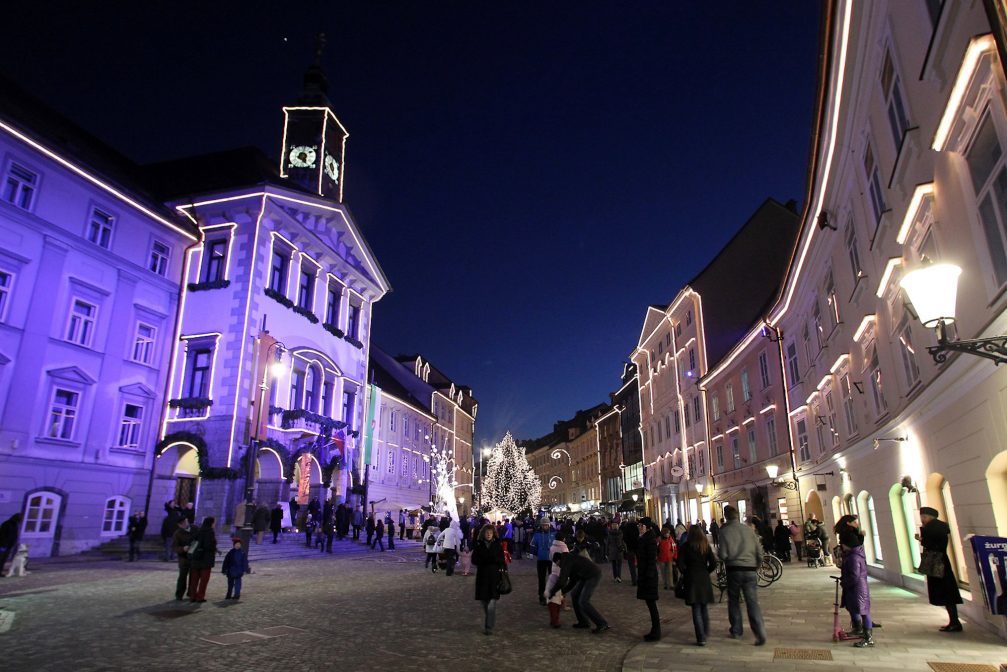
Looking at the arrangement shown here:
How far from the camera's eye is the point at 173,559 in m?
21.8

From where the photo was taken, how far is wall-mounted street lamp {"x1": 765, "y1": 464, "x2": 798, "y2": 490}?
26016 millimetres

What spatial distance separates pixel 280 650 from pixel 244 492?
68.2 feet

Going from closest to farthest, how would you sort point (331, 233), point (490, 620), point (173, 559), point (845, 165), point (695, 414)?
point (490, 620)
point (845, 165)
point (173, 559)
point (331, 233)
point (695, 414)

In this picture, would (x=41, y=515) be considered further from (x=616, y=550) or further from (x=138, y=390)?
(x=616, y=550)

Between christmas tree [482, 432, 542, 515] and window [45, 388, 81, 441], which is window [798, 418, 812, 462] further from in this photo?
christmas tree [482, 432, 542, 515]

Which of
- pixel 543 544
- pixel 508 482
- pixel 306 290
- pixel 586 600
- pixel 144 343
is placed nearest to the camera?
pixel 586 600

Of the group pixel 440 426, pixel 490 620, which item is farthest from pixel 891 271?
pixel 440 426

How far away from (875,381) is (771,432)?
545 inches

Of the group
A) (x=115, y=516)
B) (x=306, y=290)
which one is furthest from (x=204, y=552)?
(x=306, y=290)

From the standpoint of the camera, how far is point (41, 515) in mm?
22062

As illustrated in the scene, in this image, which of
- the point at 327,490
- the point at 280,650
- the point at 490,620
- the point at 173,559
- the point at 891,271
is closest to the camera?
the point at 280,650

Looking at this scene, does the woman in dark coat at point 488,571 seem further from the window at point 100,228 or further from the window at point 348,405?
the window at point 348,405

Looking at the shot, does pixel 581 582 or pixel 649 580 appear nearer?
pixel 649 580

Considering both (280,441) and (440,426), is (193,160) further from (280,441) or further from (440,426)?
(440,426)
